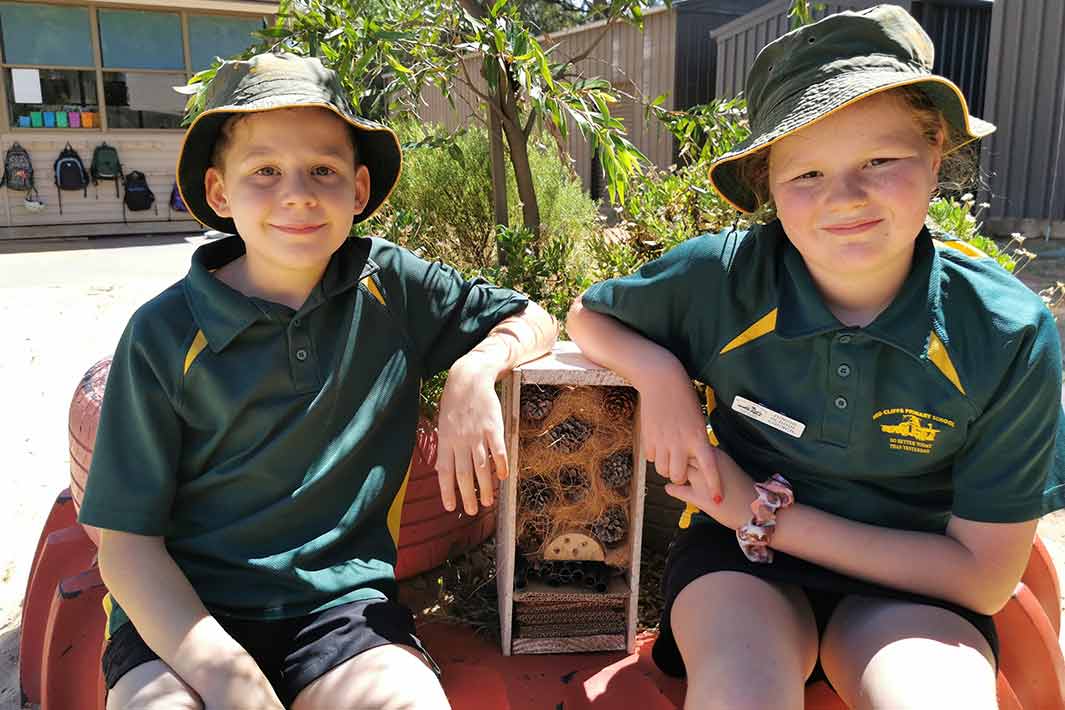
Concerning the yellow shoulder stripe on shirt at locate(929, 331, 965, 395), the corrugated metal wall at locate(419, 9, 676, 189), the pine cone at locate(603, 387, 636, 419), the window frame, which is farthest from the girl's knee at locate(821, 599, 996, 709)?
the window frame

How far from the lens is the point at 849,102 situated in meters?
1.53

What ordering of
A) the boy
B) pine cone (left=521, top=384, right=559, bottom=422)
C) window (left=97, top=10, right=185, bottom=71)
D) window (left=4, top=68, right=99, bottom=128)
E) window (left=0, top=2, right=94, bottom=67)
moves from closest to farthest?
the boy
pine cone (left=521, top=384, right=559, bottom=422)
window (left=0, top=2, right=94, bottom=67)
window (left=4, top=68, right=99, bottom=128)
window (left=97, top=10, right=185, bottom=71)

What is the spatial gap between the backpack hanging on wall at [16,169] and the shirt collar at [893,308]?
12548mm

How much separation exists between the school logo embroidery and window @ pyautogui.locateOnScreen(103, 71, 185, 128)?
40.9 ft

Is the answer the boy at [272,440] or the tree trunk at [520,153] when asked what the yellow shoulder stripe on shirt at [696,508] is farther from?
the tree trunk at [520,153]

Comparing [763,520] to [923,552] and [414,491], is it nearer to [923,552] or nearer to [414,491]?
[923,552]

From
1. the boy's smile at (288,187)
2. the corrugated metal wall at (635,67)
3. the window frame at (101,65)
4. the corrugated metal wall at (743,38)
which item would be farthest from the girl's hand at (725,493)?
the window frame at (101,65)

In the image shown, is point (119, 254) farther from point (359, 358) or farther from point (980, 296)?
point (980, 296)

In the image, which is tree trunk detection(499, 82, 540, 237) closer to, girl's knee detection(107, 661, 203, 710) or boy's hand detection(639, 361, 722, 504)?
boy's hand detection(639, 361, 722, 504)

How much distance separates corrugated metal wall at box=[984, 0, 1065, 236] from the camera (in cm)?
862

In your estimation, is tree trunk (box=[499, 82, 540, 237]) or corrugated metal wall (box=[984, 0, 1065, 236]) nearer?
tree trunk (box=[499, 82, 540, 237])

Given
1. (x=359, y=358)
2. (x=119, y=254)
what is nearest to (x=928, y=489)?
(x=359, y=358)

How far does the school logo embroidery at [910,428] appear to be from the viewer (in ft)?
5.36

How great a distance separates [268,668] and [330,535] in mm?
271
